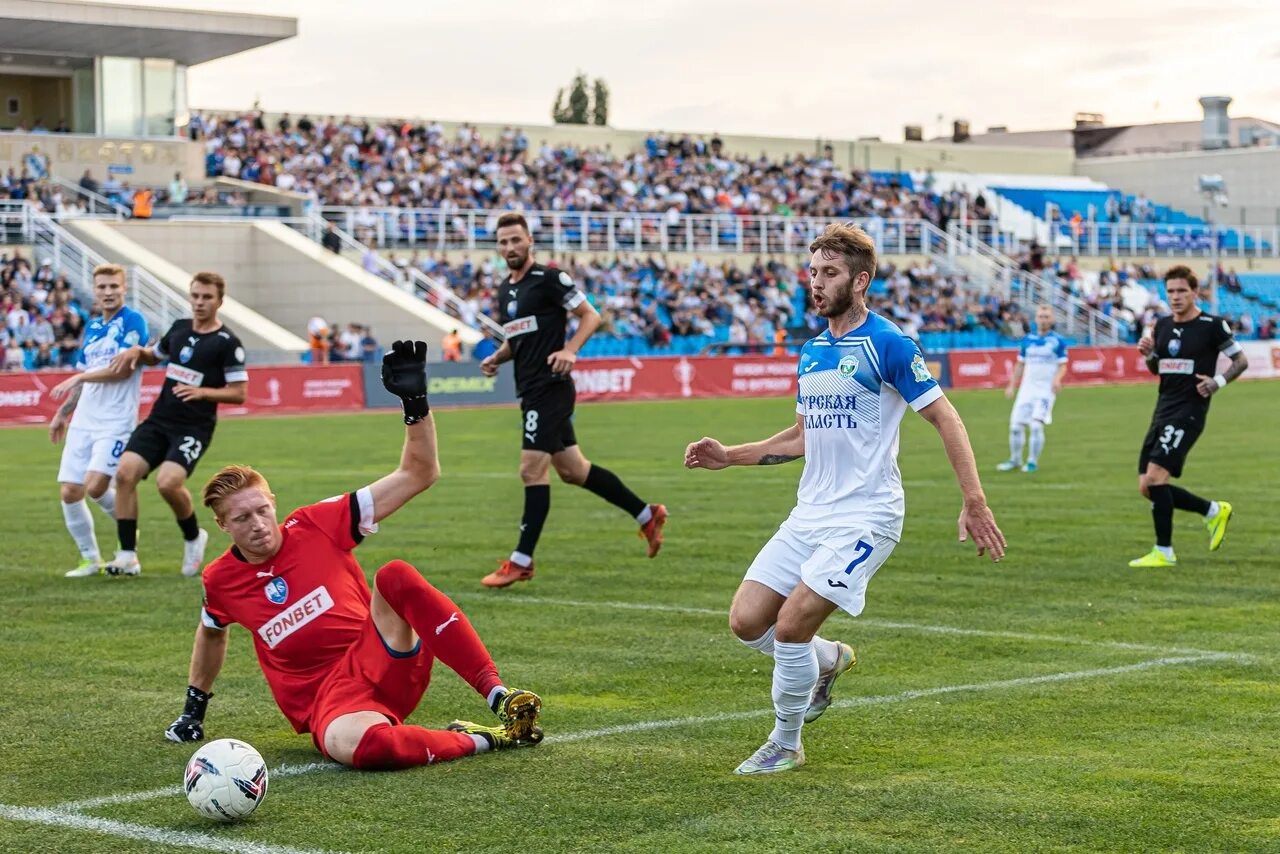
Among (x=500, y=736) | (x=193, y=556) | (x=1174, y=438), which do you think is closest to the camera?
(x=500, y=736)

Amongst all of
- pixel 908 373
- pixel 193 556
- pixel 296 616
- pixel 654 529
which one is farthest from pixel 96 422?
pixel 908 373

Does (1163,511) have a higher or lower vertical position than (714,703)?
higher

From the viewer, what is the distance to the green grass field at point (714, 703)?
570cm

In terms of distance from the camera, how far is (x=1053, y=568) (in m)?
12.3

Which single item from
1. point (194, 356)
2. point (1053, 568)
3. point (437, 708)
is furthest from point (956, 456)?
point (194, 356)

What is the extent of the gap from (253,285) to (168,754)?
39.7 metres

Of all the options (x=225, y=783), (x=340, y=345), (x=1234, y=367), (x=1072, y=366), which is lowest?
(x=225, y=783)

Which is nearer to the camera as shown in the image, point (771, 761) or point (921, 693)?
point (771, 761)

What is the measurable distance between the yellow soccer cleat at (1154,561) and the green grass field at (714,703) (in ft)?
0.74

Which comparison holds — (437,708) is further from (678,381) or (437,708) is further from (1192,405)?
(678,381)

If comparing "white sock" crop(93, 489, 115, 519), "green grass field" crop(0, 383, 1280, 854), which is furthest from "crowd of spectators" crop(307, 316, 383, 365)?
"white sock" crop(93, 489, 115, 519)

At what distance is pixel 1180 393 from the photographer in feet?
43.3

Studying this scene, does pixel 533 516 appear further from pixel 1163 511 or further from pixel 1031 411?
pixel 1031 411

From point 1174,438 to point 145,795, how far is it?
8.91 metres
